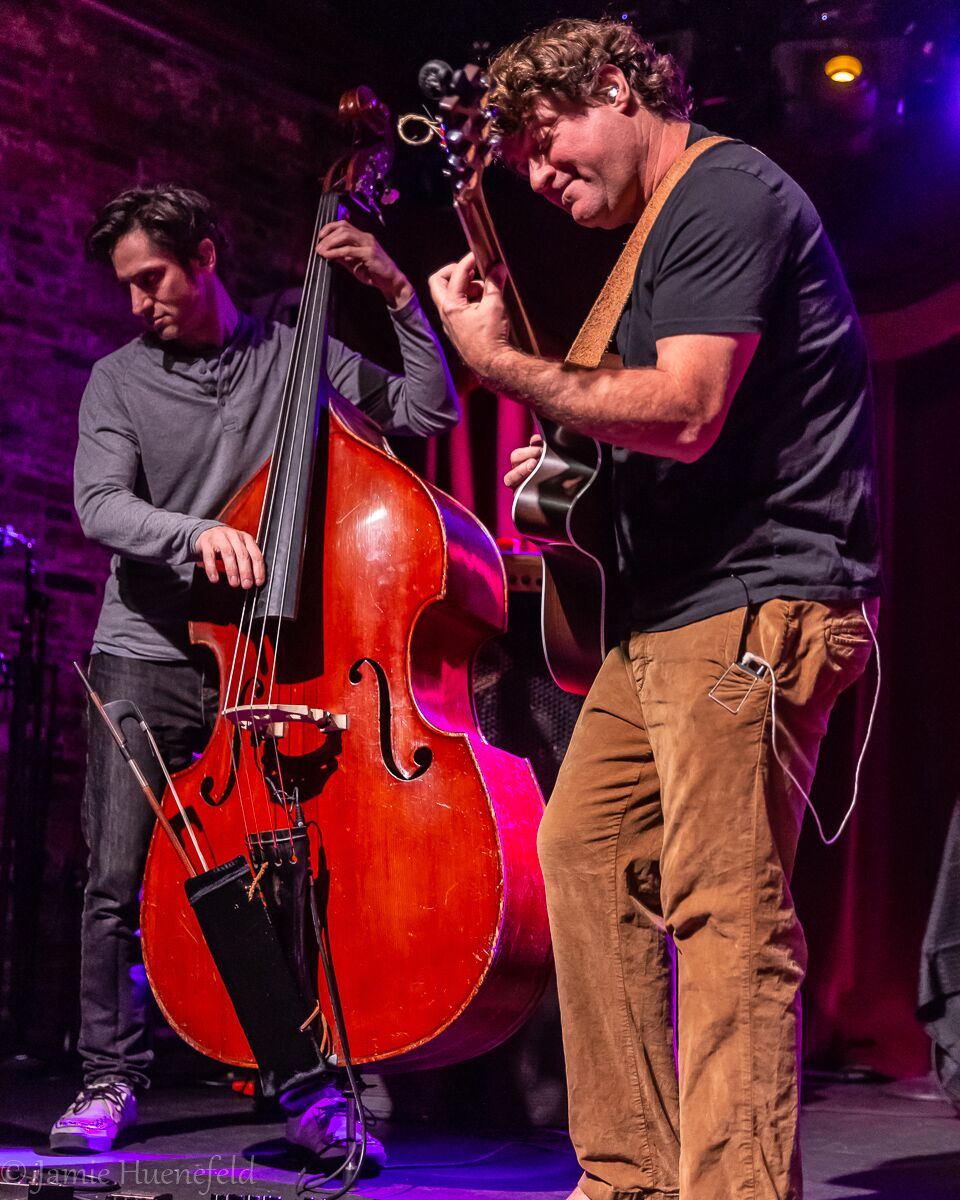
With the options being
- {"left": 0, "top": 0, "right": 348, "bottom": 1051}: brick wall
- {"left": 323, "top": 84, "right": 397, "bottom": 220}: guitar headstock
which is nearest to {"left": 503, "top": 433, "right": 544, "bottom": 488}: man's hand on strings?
{"left": 323, "top": 84, "right": 397, "bottom": 220}: guitar headstock

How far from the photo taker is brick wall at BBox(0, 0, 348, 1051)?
495cm

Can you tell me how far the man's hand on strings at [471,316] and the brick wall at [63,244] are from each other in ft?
10.3

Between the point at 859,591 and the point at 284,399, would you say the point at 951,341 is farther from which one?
the point at 859,591

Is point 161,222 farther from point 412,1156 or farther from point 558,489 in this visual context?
point 412,1156

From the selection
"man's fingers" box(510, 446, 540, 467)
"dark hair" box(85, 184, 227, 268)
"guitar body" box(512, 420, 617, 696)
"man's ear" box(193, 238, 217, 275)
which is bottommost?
"guitar body" box(512, 420, 617, 696)

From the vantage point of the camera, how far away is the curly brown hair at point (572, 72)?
6.80ft

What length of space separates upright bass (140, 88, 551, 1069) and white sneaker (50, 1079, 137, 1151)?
0.33 metres

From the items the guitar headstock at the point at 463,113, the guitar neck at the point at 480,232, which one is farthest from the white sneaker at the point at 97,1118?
the guitar headstock at the point at 463,113

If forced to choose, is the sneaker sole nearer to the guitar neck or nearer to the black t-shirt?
the black t-shirt

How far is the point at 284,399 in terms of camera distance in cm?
291

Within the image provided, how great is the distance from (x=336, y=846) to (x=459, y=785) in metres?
0.27

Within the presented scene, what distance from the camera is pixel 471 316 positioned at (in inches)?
76.8

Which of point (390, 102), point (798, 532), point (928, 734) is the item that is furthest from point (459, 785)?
point (390, 102)

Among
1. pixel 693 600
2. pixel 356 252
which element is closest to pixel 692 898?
pixel 693 600
